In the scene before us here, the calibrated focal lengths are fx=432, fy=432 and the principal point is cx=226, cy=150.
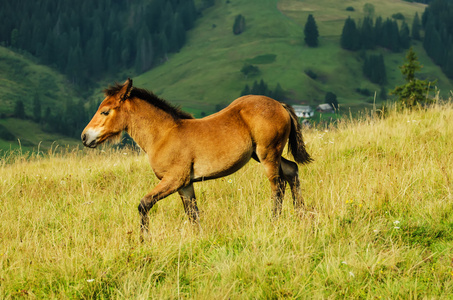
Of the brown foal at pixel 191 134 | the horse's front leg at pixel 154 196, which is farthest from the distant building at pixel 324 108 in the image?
the horse's front leg at pixel 154 196

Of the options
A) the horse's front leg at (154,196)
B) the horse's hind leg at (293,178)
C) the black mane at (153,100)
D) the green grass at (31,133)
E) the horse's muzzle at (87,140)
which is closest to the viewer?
the horse's front leg at (154,196)

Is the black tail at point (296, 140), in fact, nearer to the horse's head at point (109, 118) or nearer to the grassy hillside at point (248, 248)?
the grassy hillside at point (248, 248)

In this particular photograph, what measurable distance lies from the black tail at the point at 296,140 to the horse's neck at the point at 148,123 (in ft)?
6.56

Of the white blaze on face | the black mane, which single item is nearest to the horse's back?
the black mane

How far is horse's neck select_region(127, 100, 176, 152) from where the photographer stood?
6.64 metres

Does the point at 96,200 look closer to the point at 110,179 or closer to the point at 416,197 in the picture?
the point at 110,179

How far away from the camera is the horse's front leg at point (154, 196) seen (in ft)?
19.7

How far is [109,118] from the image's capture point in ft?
Answer: 21.8

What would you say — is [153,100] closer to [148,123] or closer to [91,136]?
[148,123]

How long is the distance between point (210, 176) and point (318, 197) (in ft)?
7.46

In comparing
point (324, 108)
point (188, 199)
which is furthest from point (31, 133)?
point (188, 199)

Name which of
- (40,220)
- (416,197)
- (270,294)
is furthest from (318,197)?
(40,220)

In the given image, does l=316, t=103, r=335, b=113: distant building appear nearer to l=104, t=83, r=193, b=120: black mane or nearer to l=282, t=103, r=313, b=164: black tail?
l=282, t=103, r=313, b=164: black tail

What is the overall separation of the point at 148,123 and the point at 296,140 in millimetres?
2504
